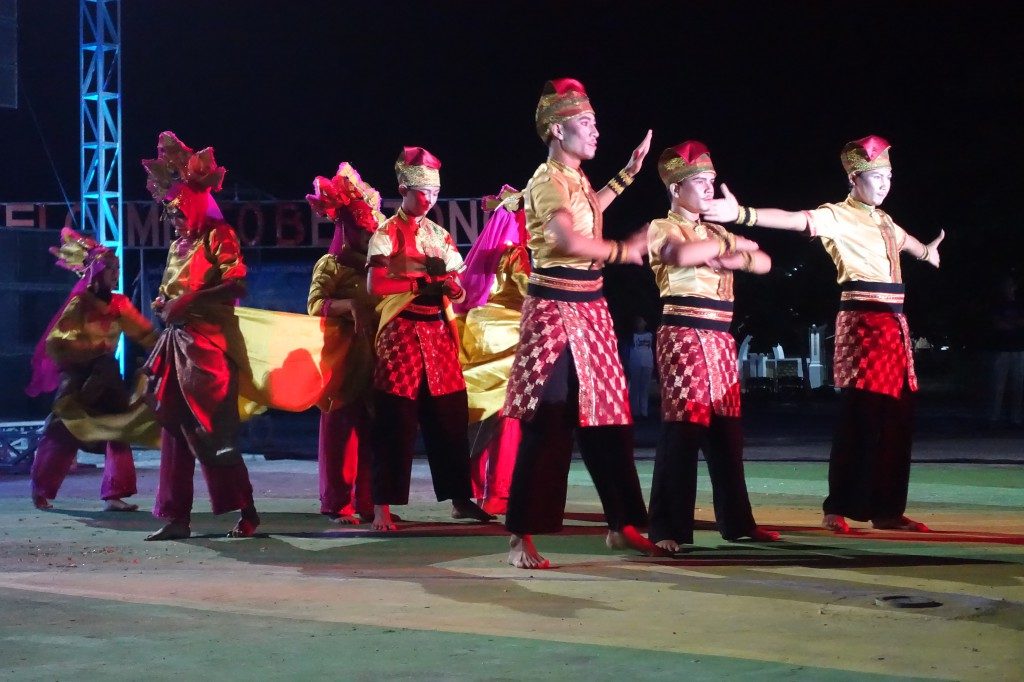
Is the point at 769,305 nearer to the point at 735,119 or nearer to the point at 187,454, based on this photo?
the point at 735,119

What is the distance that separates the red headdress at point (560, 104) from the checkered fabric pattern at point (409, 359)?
1.62 meters

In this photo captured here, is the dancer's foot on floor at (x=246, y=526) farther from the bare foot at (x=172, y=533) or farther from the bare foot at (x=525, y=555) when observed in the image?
the bare foot at (x=525, y=555)

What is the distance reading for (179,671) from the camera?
3.94m

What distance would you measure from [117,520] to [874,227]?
4332 millimetres

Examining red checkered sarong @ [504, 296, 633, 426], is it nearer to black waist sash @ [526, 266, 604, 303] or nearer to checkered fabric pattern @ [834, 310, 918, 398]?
black waist sash @ [526, 266, 604, 303]

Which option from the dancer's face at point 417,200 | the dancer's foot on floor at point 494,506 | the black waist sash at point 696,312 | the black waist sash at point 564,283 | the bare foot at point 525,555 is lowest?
the dancer's foot on floor at point 494,506

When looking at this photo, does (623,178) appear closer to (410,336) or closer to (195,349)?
(410,336)

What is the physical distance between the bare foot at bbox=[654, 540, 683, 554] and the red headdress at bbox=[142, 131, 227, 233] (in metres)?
2.70

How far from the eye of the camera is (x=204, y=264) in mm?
7031

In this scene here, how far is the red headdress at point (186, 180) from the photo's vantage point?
7.05 m

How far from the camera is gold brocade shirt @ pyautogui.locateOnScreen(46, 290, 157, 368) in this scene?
8664mm

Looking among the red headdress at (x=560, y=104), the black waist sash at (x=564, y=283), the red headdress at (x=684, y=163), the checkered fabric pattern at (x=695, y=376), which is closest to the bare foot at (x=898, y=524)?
the checkered fabric pattern at (x=695, y=376)

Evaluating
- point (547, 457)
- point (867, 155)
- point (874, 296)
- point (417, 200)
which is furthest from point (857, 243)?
point (417, 200)

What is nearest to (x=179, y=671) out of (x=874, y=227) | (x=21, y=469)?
(x=874, y=227)
